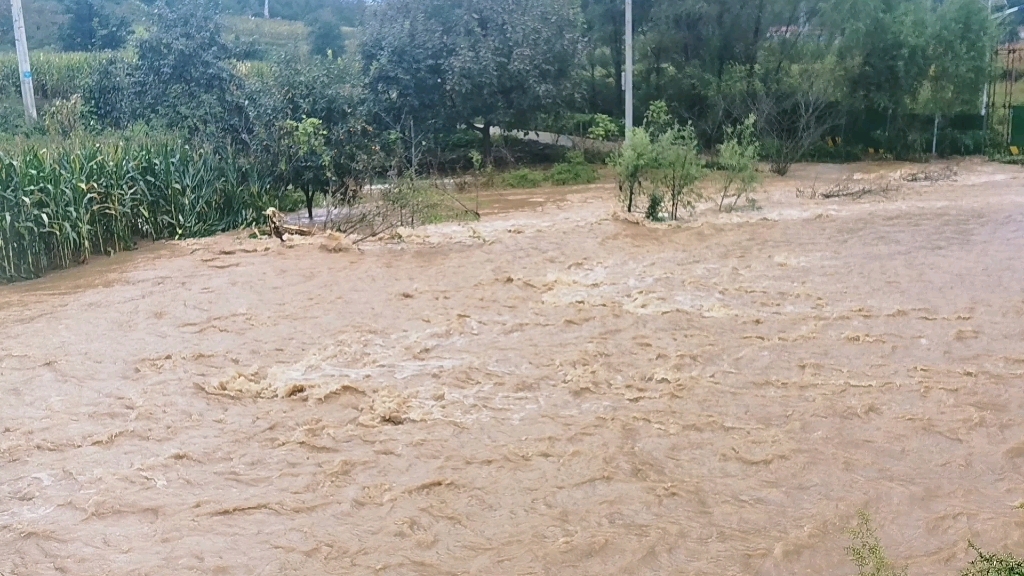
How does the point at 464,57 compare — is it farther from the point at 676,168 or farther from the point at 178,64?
the point at 676,168

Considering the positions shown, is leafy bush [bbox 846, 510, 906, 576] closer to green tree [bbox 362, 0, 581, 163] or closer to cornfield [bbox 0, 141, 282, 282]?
cornfield [bbox 0, 141, 282, 282]

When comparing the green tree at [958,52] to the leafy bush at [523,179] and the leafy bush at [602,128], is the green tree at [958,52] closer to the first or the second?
the leafy bush at [602,128]

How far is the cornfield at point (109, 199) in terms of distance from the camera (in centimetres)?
1150

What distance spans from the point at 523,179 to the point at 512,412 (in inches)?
577

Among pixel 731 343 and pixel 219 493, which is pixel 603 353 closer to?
pixel 731 343

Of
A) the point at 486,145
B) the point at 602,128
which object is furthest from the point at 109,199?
the point at 602,128

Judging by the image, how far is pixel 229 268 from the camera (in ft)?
39.0

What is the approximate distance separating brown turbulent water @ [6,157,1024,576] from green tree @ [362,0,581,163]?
31.8 feet

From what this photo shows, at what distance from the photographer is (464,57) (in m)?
20.8

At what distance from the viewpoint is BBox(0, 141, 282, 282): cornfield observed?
453 inches

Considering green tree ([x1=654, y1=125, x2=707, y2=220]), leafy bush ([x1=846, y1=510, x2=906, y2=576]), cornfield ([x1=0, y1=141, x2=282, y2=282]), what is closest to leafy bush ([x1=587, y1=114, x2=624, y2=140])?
green tree ([x1=654, y1=125, x2=707, y2=220])

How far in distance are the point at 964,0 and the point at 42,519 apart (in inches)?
931

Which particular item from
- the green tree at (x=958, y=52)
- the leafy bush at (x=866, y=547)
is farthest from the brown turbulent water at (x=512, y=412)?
the green tree at (x=958, y=52)

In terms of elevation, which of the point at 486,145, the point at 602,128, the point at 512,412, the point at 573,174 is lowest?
the point at 512,412
